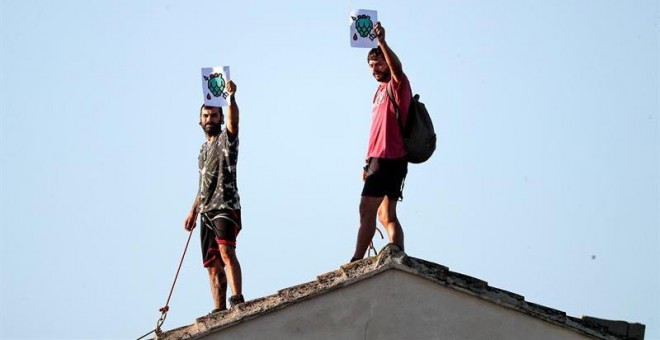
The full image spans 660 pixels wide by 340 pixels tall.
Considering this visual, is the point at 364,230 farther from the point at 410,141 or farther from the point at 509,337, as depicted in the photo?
the point at 509,337

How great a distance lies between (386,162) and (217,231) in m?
1.76

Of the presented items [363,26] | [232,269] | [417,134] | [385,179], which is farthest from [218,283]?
[363,26]

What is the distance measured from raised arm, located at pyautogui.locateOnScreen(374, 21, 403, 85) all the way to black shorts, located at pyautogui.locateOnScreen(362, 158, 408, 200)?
2.45 ft

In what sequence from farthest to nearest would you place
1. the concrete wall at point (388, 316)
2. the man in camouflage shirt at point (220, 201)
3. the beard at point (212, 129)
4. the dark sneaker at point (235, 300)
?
the beard at point (212, 129) → the man in camouflage shirt at point (220, 201) → the dark sneaker at point (235, 300) → the concrete wall at point (388, 316)

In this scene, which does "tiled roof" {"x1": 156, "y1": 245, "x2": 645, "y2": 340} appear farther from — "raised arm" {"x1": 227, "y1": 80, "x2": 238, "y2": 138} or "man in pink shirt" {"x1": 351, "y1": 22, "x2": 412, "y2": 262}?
"raised arm" {"x1": 227, "y1": 80, "x2": 238, "y2": 138}

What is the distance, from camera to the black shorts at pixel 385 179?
12.8 meters

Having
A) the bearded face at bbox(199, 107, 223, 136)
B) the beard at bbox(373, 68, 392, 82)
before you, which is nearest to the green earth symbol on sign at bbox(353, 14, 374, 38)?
the beard at bbox(373, 68, 392, 82)

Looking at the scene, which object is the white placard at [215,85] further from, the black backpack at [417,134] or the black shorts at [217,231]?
the black backpack at [417,134]

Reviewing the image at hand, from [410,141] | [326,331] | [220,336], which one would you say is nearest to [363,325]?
[326,331]

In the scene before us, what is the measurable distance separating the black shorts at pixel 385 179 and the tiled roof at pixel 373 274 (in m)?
1.20

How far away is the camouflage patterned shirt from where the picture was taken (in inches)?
519

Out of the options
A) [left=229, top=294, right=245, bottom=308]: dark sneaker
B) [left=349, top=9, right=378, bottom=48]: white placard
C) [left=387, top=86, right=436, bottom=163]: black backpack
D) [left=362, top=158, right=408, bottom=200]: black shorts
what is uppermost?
[left=349, top=9, right=378, bottom=48]: white placard

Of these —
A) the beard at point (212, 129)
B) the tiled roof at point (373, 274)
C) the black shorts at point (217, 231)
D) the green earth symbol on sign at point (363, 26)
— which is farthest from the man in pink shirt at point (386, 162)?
the beard at point (212, 129)

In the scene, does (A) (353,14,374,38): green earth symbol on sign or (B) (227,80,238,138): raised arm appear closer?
(A) (353,14,374,38): green earth symbol on sign
